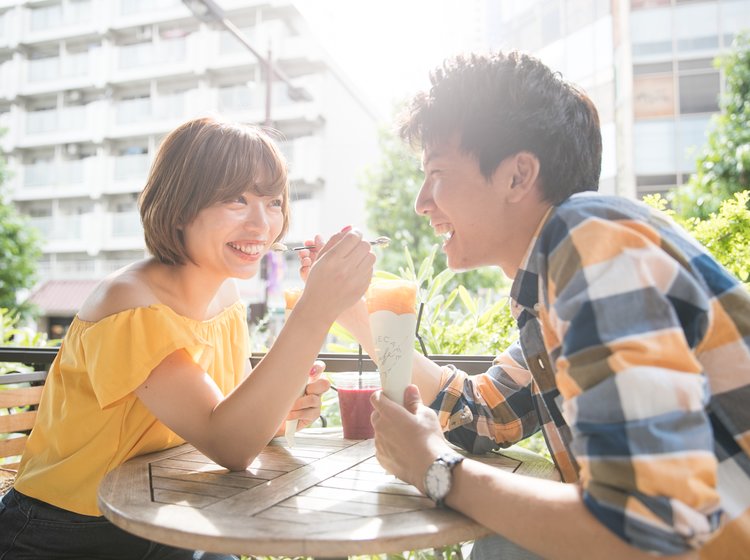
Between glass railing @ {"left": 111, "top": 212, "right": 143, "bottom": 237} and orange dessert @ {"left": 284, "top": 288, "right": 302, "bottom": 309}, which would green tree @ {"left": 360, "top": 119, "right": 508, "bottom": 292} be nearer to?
glass railing @ {"left": 111, "top": 212, "right": 143, "bottom": 237}

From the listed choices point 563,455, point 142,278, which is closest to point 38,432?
point 142,278

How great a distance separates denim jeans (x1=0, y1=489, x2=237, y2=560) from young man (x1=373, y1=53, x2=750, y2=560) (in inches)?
24.0

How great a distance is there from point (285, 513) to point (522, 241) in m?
0.64

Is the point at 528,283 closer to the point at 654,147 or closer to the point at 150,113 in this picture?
the point at 654,147

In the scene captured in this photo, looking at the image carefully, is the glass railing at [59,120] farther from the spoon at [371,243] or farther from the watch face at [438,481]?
the watch face at [438,481]

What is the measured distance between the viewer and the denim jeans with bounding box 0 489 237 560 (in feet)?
3.88

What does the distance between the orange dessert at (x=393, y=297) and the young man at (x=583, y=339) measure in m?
0.14

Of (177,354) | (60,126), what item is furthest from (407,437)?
(60,126)

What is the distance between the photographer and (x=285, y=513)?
0.88 metres

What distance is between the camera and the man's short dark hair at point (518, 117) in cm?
107

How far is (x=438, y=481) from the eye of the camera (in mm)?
876

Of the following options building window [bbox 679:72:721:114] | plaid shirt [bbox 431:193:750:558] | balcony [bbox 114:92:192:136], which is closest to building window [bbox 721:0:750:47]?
building window [bbox 679:72:721:114]

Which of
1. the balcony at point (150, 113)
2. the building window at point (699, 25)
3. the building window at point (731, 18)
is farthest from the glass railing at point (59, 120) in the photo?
the building window at point (731, 18)

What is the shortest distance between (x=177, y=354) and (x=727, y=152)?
5.90 metres
